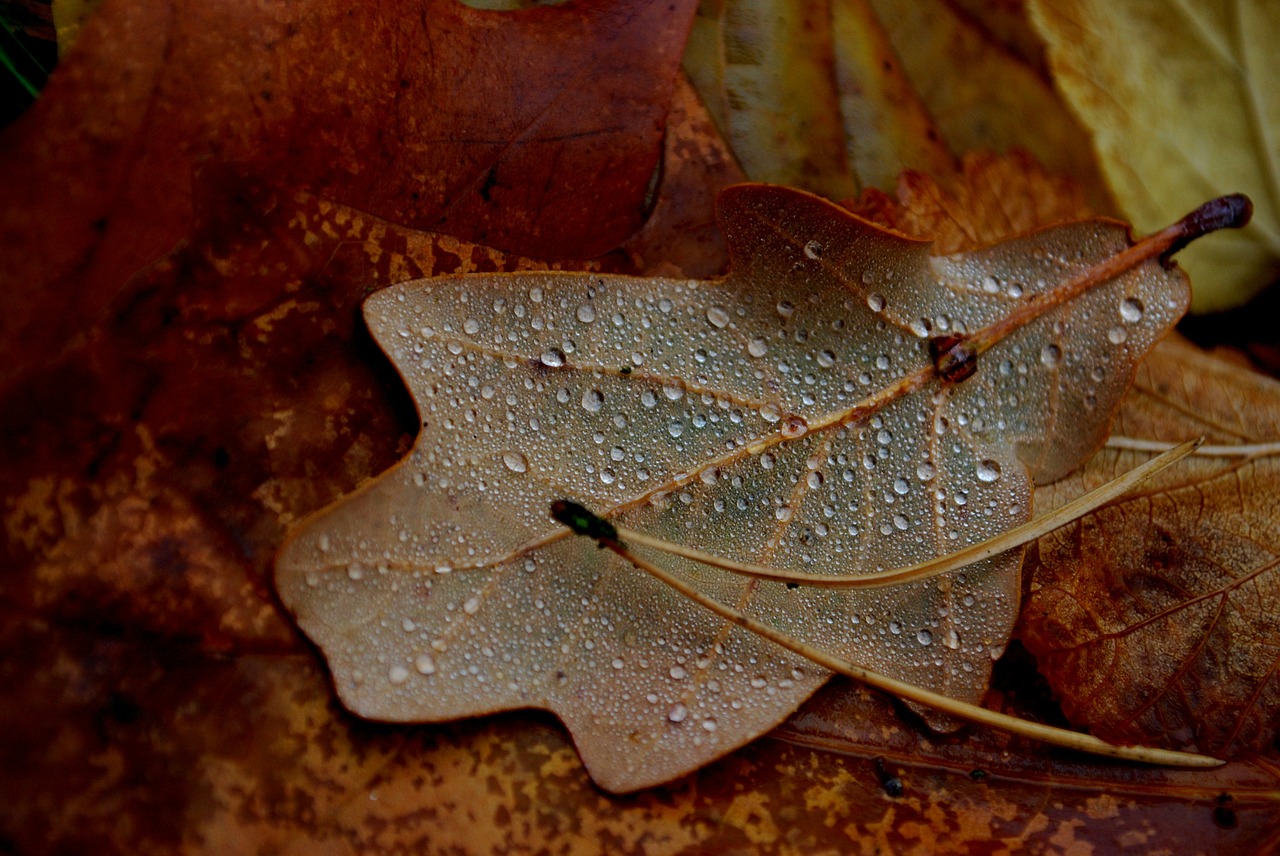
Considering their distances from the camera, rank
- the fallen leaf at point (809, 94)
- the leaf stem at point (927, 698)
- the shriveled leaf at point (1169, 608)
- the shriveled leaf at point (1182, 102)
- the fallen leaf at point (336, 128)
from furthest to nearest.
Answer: the shriveled leaf at point (1182, 102) → the fallen leaf at point (809, 94) → the shriveled leaf at point (1169, 608) → the leaf stem at point (927, 698) → the fallen leaf at point (336, 128)

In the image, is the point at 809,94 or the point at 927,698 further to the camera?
the point at 809,94

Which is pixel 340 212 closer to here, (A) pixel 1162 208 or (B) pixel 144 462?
(B) pixel 144 462

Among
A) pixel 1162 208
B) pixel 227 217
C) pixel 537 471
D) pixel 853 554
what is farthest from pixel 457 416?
pixel 1162 208

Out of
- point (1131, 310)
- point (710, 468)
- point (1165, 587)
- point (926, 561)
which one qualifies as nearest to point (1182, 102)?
point (1131, 310)

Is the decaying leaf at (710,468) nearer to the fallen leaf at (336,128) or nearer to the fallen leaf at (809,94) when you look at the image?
the fallen leaf at (336,128)

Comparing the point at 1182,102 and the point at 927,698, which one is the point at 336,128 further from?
the point at 1182,102

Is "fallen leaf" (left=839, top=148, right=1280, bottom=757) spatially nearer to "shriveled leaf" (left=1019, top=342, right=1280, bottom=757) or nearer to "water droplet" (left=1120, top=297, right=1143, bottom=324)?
"shriveled leaf" (left=1019, top=342, right=1280, bottom=757)

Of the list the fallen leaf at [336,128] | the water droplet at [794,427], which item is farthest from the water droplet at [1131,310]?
the fallen leaf at [336,128]
